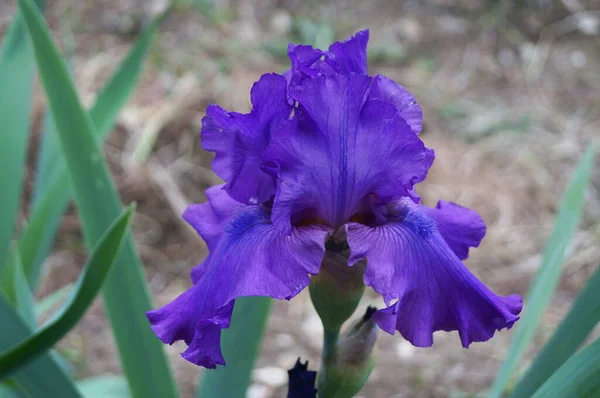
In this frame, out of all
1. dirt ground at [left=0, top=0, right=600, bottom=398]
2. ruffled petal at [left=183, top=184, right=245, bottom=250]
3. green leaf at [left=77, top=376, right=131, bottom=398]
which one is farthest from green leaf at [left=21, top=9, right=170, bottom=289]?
ruffled petal at [left=183, top=184, right=245, bottom=250]

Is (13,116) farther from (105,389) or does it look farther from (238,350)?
(238,350)

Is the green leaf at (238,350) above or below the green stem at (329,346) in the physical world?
below

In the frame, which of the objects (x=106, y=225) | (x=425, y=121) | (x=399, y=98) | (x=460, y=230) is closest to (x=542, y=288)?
(x=460, y=230)

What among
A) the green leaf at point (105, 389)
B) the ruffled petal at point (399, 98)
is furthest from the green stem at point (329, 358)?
the green leaf at point (105, 389)

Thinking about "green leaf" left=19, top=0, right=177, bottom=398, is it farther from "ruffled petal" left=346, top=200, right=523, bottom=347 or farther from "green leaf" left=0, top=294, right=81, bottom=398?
"ruffled petal" left=346, top=200, right=523, bottom=347

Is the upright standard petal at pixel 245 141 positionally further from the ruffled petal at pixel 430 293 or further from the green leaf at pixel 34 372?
the green leaf at pixel 34 372

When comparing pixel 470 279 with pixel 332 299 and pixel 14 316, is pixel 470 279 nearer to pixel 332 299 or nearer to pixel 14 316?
pixel 332 299
